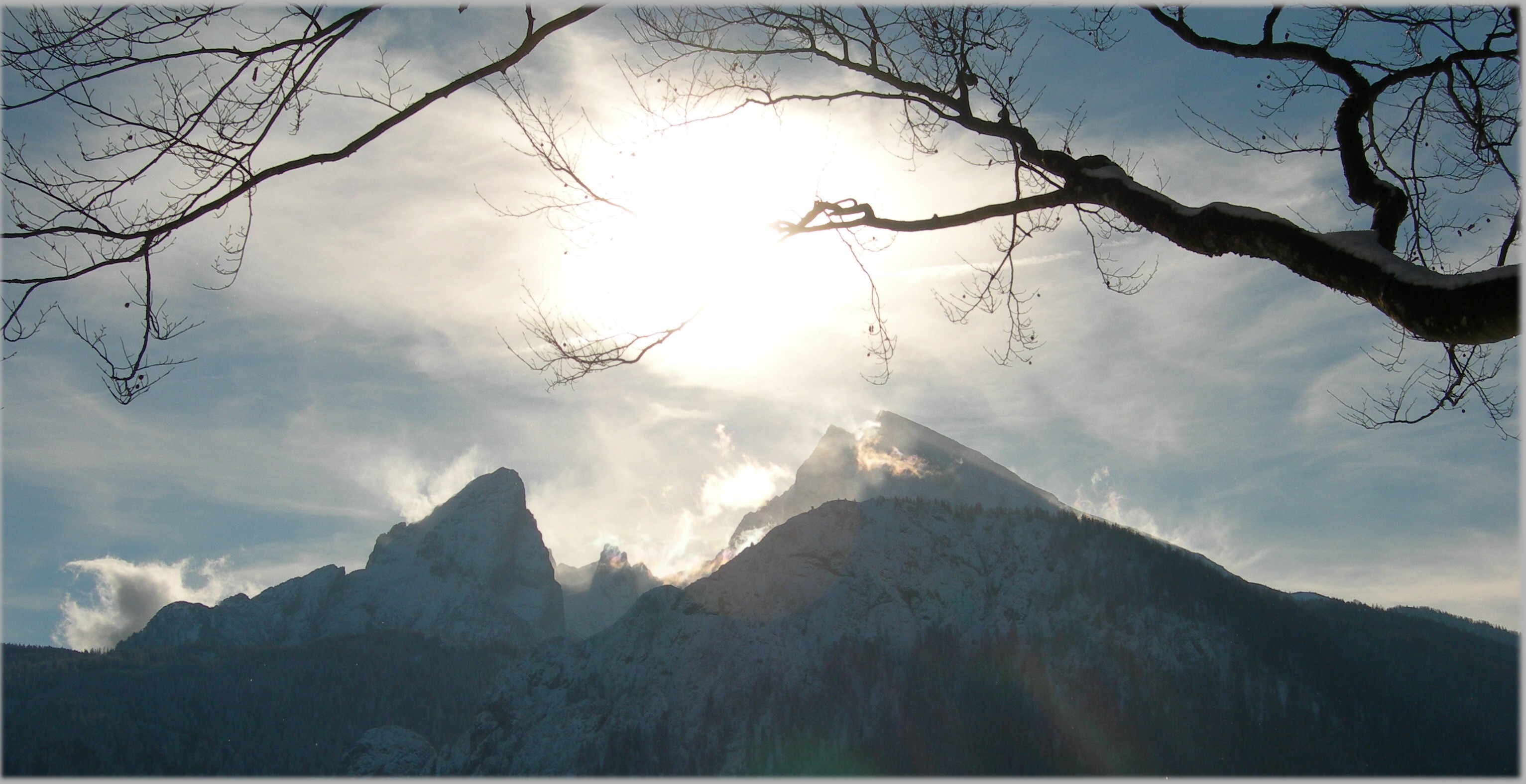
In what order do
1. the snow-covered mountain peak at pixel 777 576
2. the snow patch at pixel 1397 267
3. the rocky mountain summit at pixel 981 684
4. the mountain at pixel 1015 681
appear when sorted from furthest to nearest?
1. the snow-covered mountain peak at pixel 777 576
2. the rocky mountain summit at pixel 981 684
3. the mountain at pixel 1015 681
4. the snow patch at pixel 1397 267

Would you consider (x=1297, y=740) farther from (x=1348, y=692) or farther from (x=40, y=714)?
(x=40, y=714)

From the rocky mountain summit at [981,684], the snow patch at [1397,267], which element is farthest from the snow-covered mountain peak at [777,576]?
the snow patch at [1397,267]

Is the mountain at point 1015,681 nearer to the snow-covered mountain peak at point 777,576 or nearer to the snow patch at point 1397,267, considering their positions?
the snow-covered mountain peak at point 777,576

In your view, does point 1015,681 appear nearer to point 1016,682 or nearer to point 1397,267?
point 1016,682

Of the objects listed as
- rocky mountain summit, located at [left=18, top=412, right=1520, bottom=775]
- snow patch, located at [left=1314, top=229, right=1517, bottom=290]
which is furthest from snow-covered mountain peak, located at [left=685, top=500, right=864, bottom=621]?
snow patch, located at [left=1314, top=229, right=1517, bottom=290]

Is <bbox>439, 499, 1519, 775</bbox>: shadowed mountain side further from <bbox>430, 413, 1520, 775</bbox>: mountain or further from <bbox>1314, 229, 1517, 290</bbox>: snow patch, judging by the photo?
<bbox>1314, 229, 1517, 290</bbox>: snow patch
